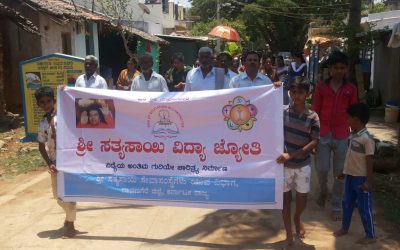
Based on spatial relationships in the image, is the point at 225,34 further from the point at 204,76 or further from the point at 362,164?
the point at 362,164

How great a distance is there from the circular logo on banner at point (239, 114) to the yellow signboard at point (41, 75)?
503 cm

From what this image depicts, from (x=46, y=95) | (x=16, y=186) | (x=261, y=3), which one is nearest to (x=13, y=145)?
(x=16, y=186)

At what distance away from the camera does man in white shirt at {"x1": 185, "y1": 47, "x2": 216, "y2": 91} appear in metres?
5.65

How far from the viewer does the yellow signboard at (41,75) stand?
8.54 meters

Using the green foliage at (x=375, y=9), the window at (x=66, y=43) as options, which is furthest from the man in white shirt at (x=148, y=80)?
the green foliage at (x=375, y=9)

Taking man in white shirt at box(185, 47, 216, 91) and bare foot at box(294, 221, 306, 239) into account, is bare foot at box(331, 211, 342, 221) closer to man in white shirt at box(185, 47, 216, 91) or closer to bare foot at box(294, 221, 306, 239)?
bare foot at box(294, 221, 306, 239)

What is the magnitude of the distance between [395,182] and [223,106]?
11.0 ft

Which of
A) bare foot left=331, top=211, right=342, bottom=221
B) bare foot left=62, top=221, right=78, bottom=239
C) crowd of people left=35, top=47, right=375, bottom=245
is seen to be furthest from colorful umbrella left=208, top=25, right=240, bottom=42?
bare foot left=62, top=221, right=78, bottom=239

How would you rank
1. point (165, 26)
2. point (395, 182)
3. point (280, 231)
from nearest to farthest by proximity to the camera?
point (280, 231)
point (395, 182)
point (165, 26)

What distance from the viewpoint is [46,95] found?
4.25 metres

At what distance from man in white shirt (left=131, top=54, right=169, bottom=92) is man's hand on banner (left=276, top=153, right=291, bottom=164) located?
2351 mm

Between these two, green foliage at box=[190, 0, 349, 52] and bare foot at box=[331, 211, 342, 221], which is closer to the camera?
bare foot at box=[331, 211, 342, 221]

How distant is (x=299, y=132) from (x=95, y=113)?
71.7 inches

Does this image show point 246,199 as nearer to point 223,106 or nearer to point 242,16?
point 223,106
